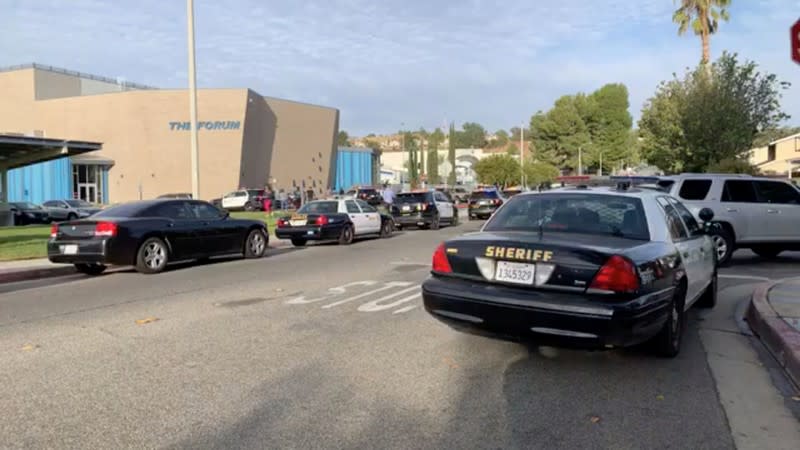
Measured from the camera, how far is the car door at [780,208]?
13.1 metres

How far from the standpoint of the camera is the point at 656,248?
5.71 m

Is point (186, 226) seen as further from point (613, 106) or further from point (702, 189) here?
point (613, 106)

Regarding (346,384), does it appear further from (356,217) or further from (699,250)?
(356,217)

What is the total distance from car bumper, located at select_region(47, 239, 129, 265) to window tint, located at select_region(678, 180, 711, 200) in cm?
1095

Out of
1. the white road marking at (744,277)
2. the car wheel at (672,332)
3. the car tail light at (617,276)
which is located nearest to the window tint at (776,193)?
the white road marking at (744,277)

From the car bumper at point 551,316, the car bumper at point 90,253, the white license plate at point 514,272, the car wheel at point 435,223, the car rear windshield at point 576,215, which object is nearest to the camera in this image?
the car bumper at point 551,316

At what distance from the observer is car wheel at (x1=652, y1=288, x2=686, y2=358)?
19.3 ft

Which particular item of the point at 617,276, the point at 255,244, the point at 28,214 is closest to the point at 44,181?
the point at 28,214

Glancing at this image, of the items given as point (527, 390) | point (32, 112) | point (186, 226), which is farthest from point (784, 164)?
point (32, 112)

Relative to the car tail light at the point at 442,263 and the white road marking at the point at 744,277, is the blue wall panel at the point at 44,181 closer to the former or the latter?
the white road marking at the point at 744,277

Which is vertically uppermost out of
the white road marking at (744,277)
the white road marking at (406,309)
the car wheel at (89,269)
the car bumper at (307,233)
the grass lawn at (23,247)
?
the car bumper at (307,233)

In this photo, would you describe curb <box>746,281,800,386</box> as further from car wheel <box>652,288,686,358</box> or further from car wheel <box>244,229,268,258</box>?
car wheel <box>244,229,268,258</box>

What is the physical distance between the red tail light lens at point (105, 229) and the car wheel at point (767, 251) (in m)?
12.6

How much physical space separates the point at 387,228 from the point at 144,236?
35.2 feet
